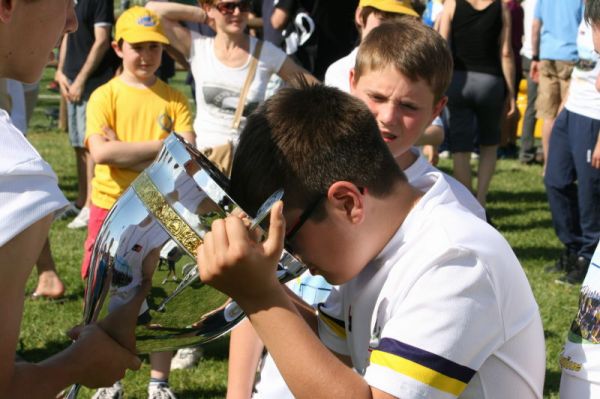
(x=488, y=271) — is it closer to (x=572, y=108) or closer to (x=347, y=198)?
(x=347, y=198)

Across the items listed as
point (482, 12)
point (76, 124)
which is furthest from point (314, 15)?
point (76, 124)

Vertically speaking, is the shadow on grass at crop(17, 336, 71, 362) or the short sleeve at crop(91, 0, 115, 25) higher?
the short sleeve at crop(91, 0, 115, 25)

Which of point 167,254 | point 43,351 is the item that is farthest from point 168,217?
point 43,351

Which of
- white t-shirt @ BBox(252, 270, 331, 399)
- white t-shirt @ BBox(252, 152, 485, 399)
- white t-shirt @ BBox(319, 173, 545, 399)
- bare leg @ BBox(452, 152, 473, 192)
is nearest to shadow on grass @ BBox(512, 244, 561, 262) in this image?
bare leg @ BBox(452, 152, 473, 192)

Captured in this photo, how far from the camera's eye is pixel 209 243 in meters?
1.93

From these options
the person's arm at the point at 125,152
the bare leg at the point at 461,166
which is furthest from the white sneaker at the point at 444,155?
the person's arm at the point at 125,152

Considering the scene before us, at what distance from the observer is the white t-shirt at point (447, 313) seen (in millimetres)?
2031

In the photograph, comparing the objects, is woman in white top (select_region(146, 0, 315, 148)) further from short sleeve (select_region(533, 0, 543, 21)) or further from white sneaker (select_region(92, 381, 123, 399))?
short sleeve (select_region(533, 0, 543, 21))

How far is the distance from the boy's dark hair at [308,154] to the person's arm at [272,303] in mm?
220

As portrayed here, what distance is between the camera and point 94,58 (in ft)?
29.0

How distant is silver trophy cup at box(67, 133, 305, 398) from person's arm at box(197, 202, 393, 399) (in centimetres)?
5

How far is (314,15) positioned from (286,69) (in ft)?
6.83

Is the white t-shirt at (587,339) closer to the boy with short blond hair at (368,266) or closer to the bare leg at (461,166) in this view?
the boy with short blond hair at (368,266)

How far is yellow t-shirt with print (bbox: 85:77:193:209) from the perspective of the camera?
5.52m
